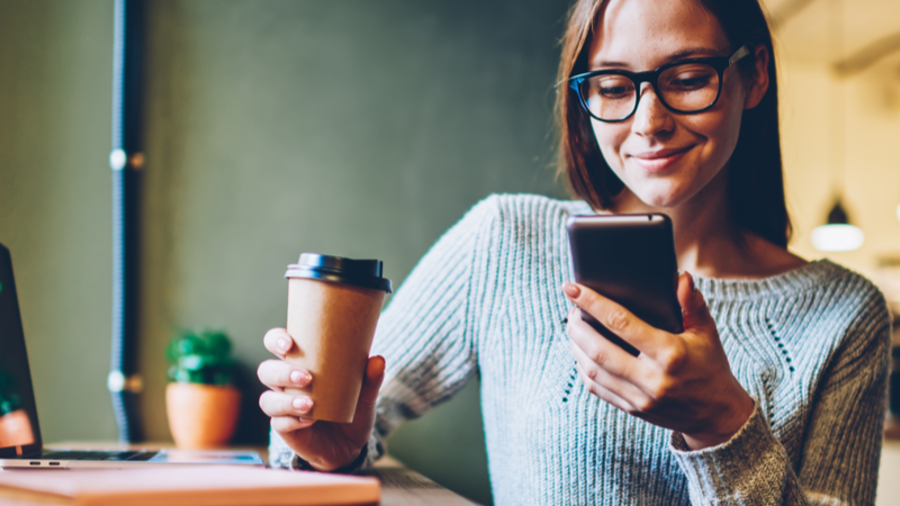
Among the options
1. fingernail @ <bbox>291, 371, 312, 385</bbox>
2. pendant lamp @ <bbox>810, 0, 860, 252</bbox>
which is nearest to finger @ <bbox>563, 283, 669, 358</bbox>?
fingernail @ <bbox>291, 371, 312, 385</bbox>

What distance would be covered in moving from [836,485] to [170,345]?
1164 mm

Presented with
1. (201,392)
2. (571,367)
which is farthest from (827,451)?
(201,392)

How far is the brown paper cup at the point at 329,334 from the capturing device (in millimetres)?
618

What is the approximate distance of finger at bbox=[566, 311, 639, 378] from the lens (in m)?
0.63

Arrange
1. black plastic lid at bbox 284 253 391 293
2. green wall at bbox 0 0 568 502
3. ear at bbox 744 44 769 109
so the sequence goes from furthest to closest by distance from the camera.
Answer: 1. green wall at bbox 0 0 568 502
2. ear at bbox 744 44 769 109
3. black plastic lid at bbox 284 253 391 293

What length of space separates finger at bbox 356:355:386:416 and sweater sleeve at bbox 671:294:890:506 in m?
0.35

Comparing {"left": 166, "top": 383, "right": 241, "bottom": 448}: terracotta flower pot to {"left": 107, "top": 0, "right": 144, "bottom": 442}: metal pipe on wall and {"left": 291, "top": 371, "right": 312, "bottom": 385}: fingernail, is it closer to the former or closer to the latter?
{"left": 107, "top": 0, "right": 144, "bottom": 442}: metal pipe on wall

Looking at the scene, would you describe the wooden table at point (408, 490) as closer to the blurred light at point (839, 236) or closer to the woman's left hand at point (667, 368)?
the woman's left hand at point (667, 368)

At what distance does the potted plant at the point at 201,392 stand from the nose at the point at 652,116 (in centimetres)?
89

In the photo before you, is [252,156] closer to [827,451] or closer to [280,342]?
[280,342]

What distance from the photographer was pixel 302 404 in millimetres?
627

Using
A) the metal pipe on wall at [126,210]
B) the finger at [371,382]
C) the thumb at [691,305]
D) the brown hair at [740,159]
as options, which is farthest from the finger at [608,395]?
the metal pipe on wall at [126,210]

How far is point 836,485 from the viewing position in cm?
85

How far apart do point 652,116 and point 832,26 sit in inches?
160
